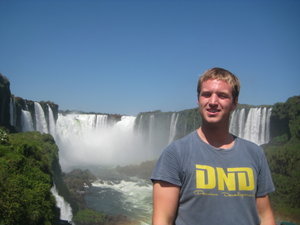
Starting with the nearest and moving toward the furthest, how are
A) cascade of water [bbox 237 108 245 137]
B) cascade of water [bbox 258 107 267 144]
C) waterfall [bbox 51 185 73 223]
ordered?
waterfall [bbox 51 185 73 223], cascade of water [bbox 258 107 267 144], cascade of water [bbox 237 108 245 137]

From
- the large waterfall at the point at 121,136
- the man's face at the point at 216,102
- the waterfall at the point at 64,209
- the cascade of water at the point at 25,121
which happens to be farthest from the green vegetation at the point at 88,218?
the man's face at the point at 216,102

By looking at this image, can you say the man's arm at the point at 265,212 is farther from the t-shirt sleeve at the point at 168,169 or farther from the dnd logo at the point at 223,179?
the t-shirt sleeve at the point at 168,169

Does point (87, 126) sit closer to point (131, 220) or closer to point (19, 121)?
point (19, 121)

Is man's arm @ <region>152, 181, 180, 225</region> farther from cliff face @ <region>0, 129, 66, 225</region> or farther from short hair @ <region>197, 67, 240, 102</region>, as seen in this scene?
cliff face @ <region>0, 129, 66, 225</region>

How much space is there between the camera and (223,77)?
6.57 ft

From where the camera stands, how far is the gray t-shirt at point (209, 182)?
6.02 ft

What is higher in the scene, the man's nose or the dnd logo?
the man's nose

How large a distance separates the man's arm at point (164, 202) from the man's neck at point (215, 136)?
44cm

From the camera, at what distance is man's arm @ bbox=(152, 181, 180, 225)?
71.2 inches

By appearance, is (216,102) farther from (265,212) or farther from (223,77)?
(265,212)

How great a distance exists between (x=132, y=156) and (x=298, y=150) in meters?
34.2

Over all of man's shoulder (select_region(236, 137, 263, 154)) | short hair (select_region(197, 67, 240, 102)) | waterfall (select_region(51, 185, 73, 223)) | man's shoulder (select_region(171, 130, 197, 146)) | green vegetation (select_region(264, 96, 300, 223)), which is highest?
short hair (select_region(197, 67, 240, 102))

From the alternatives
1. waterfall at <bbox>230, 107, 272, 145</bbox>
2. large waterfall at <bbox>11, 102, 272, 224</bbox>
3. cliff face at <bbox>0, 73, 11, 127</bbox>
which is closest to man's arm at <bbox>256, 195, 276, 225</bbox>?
large waterfall at <bbox>11, 102, 272, 224</bbox>

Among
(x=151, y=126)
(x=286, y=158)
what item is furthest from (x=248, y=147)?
(x=151, y=126)
